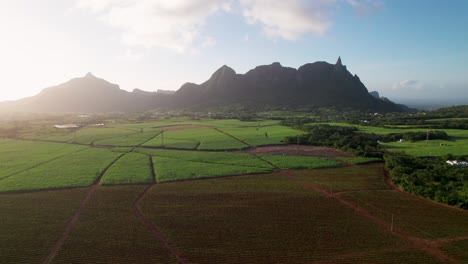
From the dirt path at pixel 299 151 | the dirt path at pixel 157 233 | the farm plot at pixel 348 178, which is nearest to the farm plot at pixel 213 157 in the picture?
the dirt path at pixel 299 151

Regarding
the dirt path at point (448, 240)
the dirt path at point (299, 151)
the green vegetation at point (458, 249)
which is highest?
the dirt path at point (299, 151)

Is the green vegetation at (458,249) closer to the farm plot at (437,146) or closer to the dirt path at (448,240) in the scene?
the dirt path at (448,240)

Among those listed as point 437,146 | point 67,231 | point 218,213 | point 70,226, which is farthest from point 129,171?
point 437,146

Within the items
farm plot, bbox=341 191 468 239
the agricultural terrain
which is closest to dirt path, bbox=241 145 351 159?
the agricultural terrain

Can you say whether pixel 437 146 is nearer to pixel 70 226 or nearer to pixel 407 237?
pixel 407 237

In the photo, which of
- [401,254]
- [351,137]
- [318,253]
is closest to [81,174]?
[318,253]

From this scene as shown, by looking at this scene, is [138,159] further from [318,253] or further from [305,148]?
[318,253]

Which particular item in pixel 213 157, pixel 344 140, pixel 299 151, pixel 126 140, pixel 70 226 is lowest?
pixel 70 226

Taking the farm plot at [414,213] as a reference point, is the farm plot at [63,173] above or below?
above
